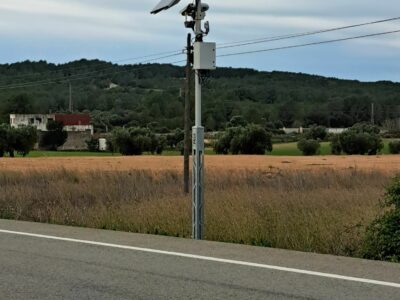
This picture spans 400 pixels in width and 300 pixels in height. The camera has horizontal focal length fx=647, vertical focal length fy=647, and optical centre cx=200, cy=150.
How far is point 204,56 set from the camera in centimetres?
1194

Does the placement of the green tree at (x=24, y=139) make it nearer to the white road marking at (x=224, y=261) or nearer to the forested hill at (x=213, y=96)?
the forested hill at (x=213, y=96)

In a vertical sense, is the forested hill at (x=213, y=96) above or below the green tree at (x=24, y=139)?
above

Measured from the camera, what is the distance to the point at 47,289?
24.6 feet

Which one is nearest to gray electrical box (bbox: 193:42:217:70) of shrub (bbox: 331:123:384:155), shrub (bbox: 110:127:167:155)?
shrub (bbox: 331:123:384:155)

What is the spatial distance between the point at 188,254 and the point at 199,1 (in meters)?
4.93

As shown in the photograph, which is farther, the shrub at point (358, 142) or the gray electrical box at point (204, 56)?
the shrub at point (358, 142)

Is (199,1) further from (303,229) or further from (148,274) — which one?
(148,274)

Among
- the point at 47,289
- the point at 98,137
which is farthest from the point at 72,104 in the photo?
the point at 47,289

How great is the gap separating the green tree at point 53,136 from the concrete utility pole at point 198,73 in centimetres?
11037

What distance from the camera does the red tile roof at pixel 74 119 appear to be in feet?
421

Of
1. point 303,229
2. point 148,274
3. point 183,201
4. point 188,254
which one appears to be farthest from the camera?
point 183,201

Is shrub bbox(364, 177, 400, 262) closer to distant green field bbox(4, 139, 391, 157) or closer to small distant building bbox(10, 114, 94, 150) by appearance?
distant green field bbox(4, 139, 391, 157)

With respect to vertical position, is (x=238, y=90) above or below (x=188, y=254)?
above

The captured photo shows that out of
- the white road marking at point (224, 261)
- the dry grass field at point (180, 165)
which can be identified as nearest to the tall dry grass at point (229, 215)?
the white road marking at point (224, 261)
